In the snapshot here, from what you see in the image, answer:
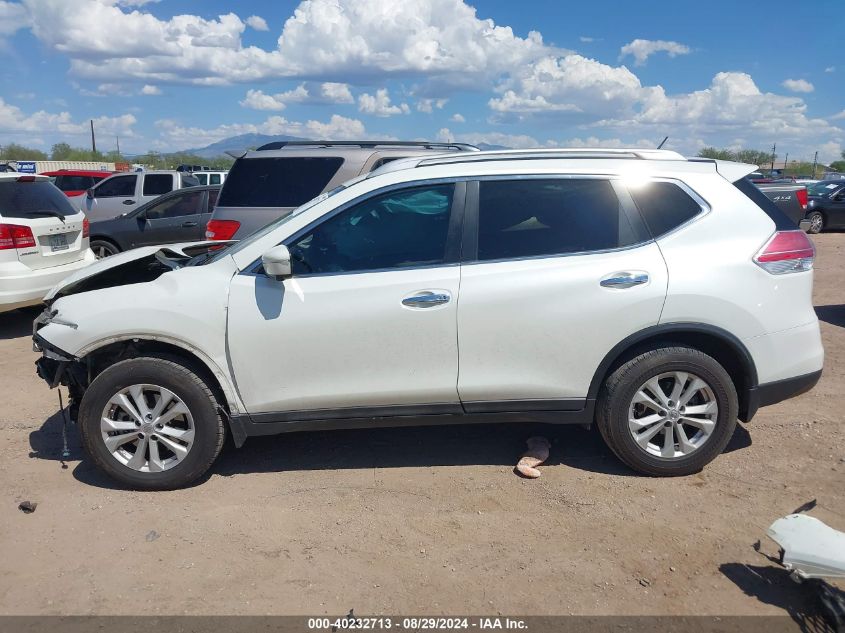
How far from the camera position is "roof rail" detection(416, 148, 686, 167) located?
171 inches

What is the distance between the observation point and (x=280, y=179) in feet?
23.0

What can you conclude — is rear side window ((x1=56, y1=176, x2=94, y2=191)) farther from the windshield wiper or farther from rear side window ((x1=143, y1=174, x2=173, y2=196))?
the windshield wiper

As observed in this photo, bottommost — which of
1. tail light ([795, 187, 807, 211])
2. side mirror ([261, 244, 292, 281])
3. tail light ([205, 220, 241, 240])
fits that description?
tail light ([205, 220, 241, 240])

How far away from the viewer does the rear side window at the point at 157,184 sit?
15.5 meters

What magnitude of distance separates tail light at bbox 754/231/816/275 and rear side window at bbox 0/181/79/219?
738 cm

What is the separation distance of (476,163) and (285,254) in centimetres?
131

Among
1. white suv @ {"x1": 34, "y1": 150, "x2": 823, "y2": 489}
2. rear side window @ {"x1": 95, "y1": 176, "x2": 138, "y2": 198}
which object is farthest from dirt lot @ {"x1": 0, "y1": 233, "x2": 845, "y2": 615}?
rear side window @ {"x1": 95, "y1": 176, "x2": 138, "y2": 198}

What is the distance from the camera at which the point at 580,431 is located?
195 inches

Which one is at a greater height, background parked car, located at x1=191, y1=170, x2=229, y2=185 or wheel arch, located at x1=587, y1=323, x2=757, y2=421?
background parked car, located at x1=191, y1=170, x2=229, y2=185

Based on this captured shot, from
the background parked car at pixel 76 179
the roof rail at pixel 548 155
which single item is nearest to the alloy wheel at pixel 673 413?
the roof rail at pixel 548 155

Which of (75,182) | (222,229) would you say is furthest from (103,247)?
(75,182)

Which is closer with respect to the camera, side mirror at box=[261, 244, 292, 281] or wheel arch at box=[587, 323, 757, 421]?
side mirror at box=[261, 244, 292, 281]

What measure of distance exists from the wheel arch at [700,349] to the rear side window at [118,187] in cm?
1381

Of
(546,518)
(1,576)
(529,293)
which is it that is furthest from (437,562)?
(1,576)
